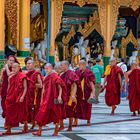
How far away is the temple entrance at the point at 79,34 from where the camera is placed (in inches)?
1384

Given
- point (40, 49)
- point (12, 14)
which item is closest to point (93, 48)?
point (40, 49)

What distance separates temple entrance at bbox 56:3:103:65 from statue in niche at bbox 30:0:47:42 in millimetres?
1815

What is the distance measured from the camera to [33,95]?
14.0 meters

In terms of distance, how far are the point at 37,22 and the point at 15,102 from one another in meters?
20.3

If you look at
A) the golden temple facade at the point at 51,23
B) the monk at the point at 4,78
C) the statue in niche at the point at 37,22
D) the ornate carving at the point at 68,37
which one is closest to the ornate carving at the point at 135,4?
the golden temple facade at the point at 51,23

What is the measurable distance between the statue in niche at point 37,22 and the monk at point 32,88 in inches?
742

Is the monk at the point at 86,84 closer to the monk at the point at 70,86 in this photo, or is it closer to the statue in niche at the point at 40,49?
the monk at the point at 70,86

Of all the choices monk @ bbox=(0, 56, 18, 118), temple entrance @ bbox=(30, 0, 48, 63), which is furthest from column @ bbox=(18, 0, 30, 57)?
monk @ bbox=(0, 56, 18, 118)

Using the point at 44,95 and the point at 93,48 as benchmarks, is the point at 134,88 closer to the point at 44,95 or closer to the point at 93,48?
the point at 44,95

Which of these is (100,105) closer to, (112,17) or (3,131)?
(3,131)

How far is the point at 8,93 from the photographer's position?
1327cm

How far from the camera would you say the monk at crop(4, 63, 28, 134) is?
13.1 metres

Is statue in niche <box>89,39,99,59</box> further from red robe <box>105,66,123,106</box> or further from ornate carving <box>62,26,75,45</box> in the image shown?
red robe <box>105,66,123,106</box>

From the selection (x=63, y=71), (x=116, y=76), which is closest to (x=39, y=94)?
(x=63, y=71)
